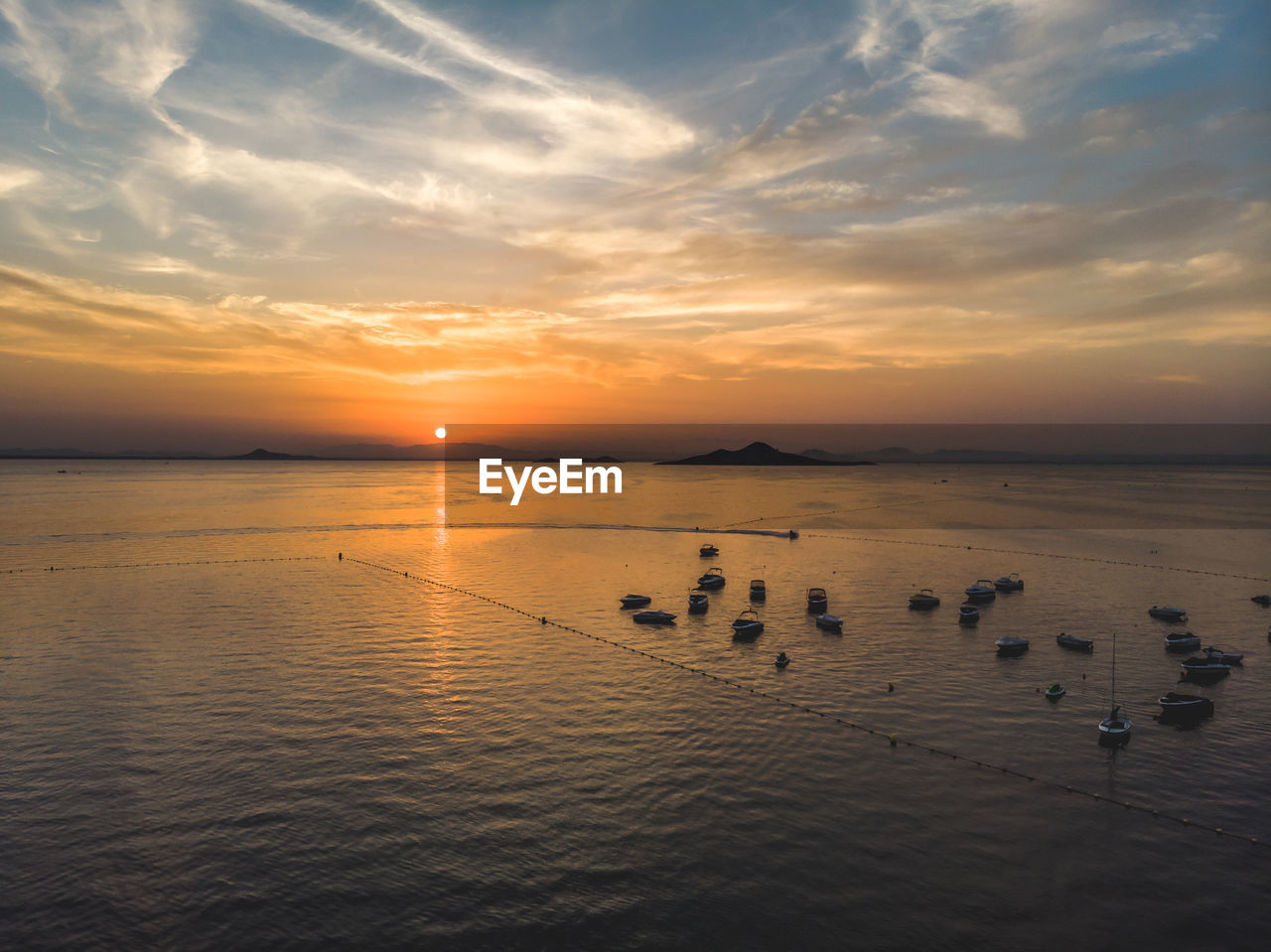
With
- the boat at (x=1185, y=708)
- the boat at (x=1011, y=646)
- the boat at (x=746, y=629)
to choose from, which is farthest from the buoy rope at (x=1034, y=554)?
the boat at (x=746, y=629)

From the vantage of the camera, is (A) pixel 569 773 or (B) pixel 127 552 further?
(B) pixel 127 552

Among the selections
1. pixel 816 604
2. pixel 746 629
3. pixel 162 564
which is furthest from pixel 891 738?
pixel 162 564

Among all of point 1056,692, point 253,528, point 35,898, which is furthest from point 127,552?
point 1056,692

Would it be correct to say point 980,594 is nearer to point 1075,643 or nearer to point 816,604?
point 1075,643

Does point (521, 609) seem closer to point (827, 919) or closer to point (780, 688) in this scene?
point (780, 688)

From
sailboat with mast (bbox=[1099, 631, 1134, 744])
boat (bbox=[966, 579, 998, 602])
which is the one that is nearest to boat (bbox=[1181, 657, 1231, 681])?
sailboat with mast (bbox=[1099, 631, 1134, 744])
